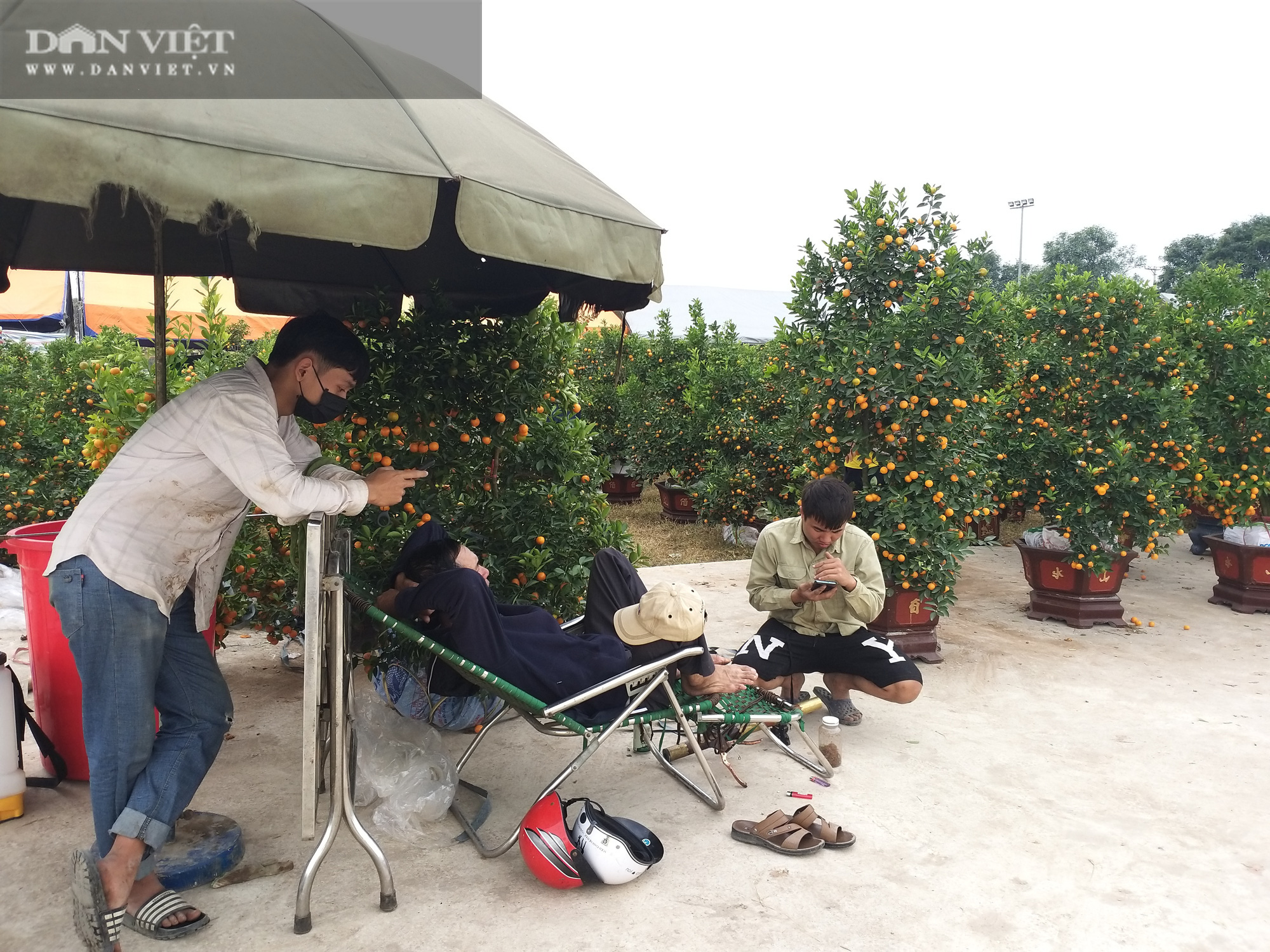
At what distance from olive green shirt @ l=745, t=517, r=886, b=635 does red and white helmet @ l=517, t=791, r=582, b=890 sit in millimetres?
1500

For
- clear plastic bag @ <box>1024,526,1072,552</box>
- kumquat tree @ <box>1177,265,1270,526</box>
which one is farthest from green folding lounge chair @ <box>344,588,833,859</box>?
kumquat tree @ <box>1177,265,1270,526</box>

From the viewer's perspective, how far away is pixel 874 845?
3.04m

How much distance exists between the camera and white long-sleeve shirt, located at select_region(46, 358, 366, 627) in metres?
2.34

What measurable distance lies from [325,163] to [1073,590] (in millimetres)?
5750

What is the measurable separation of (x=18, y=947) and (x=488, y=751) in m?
1.79

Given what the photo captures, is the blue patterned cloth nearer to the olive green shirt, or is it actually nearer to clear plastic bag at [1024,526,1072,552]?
the olive green shirt

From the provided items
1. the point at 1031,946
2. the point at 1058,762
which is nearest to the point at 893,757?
the point at 1058,762

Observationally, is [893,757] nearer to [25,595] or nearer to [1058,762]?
[1058,762]

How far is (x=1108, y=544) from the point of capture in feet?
19.8

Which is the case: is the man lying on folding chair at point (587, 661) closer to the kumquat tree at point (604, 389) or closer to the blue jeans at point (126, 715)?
the blue jeans at point (126, 715)

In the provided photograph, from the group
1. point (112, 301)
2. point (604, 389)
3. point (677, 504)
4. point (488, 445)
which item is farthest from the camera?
point (604, 389)

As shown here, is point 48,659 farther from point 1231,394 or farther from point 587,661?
point 1231,394

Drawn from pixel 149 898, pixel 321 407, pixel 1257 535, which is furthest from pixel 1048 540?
pixel 149 898

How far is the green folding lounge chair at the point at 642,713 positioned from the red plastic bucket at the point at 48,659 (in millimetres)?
903
